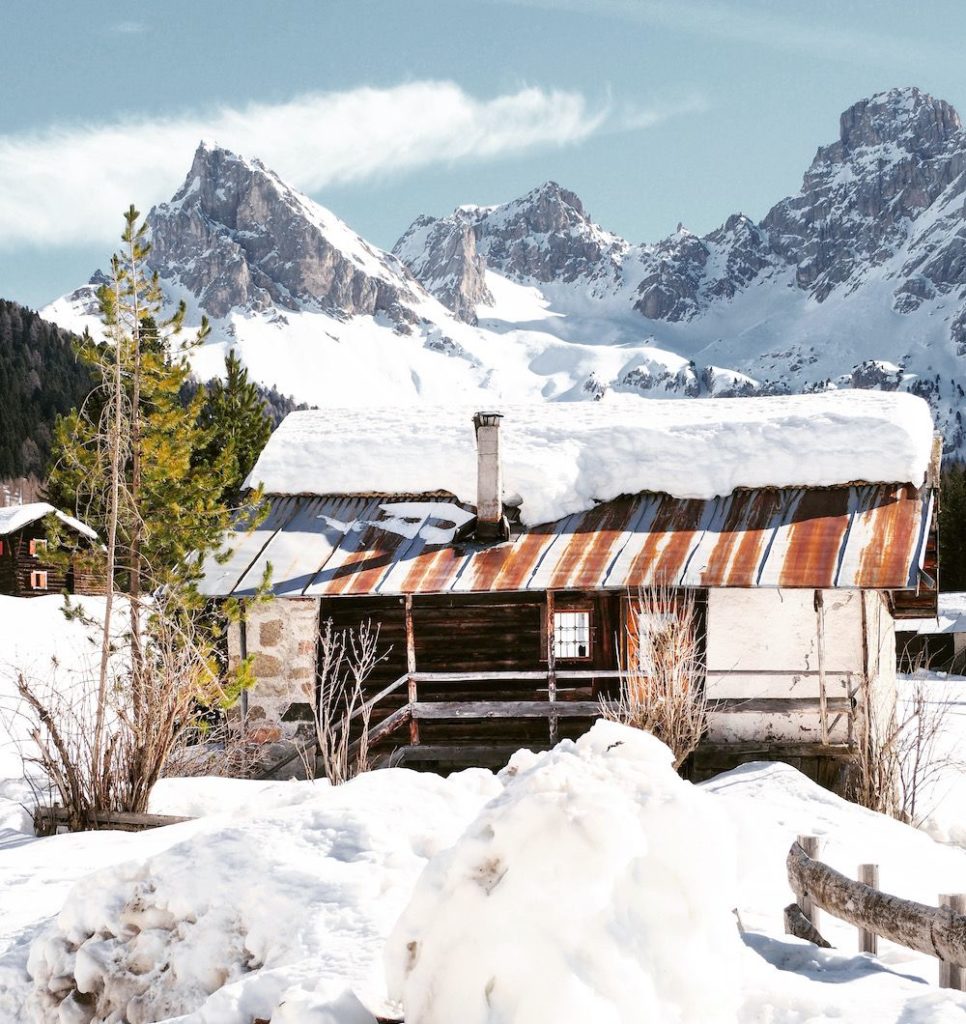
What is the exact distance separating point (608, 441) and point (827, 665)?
4.52 metres

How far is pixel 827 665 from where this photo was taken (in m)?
13.8

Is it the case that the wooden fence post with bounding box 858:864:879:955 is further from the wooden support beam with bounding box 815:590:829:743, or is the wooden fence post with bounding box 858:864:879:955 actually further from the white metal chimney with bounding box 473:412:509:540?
the white metal chimney with bounding box 473:412:509:540

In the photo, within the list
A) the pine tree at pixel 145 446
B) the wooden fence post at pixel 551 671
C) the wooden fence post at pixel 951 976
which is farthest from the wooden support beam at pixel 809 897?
the pine tree at pixel 145 446

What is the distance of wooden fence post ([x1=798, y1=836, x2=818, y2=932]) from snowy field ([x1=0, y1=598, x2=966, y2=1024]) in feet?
A: 1.28

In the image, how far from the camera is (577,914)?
148 inches

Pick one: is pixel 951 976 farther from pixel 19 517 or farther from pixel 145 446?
pixel 19 517

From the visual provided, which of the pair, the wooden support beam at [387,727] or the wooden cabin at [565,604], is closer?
the wooden support beam at [387,727]

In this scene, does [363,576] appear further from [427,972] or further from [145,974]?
[427,972]

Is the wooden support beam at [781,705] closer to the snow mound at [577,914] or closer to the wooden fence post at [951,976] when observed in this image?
the wooden fence post at [951,976]

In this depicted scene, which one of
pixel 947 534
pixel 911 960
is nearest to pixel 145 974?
pixel 911 960

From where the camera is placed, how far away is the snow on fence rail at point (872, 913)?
4828 mm

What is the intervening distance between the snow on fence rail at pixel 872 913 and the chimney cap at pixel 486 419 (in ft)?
29.8

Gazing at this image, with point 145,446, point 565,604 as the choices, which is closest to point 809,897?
point 565,604

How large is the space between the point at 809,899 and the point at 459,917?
307cm
